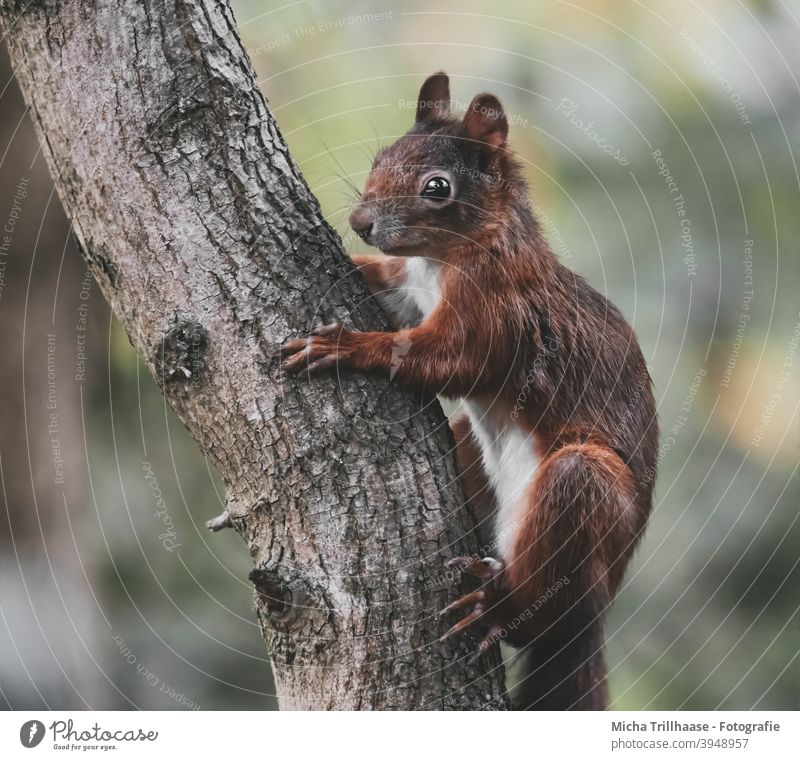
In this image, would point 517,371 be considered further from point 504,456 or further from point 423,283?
point 423,283

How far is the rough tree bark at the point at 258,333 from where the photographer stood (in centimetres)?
177

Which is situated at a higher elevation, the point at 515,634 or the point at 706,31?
the point at 706,31

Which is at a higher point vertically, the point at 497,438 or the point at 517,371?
the point at 517,371

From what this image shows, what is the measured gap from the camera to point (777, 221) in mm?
2809

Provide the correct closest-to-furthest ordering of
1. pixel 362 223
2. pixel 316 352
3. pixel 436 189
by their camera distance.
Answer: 1. pixel 316 352
2. pixel 362 223
3. pixel 436 189

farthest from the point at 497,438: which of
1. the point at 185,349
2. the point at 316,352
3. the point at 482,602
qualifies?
the point at 185,349

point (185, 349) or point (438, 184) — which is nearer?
point (185, 349)

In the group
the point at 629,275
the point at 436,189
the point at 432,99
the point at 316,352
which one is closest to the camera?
the point at 316,352

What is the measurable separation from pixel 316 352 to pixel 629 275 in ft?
4.54

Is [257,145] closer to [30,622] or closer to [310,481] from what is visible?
[310,481]

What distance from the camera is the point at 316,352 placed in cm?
183

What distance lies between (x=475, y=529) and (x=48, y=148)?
1.33m

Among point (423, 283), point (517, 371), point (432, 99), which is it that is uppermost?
point (432, 99)
